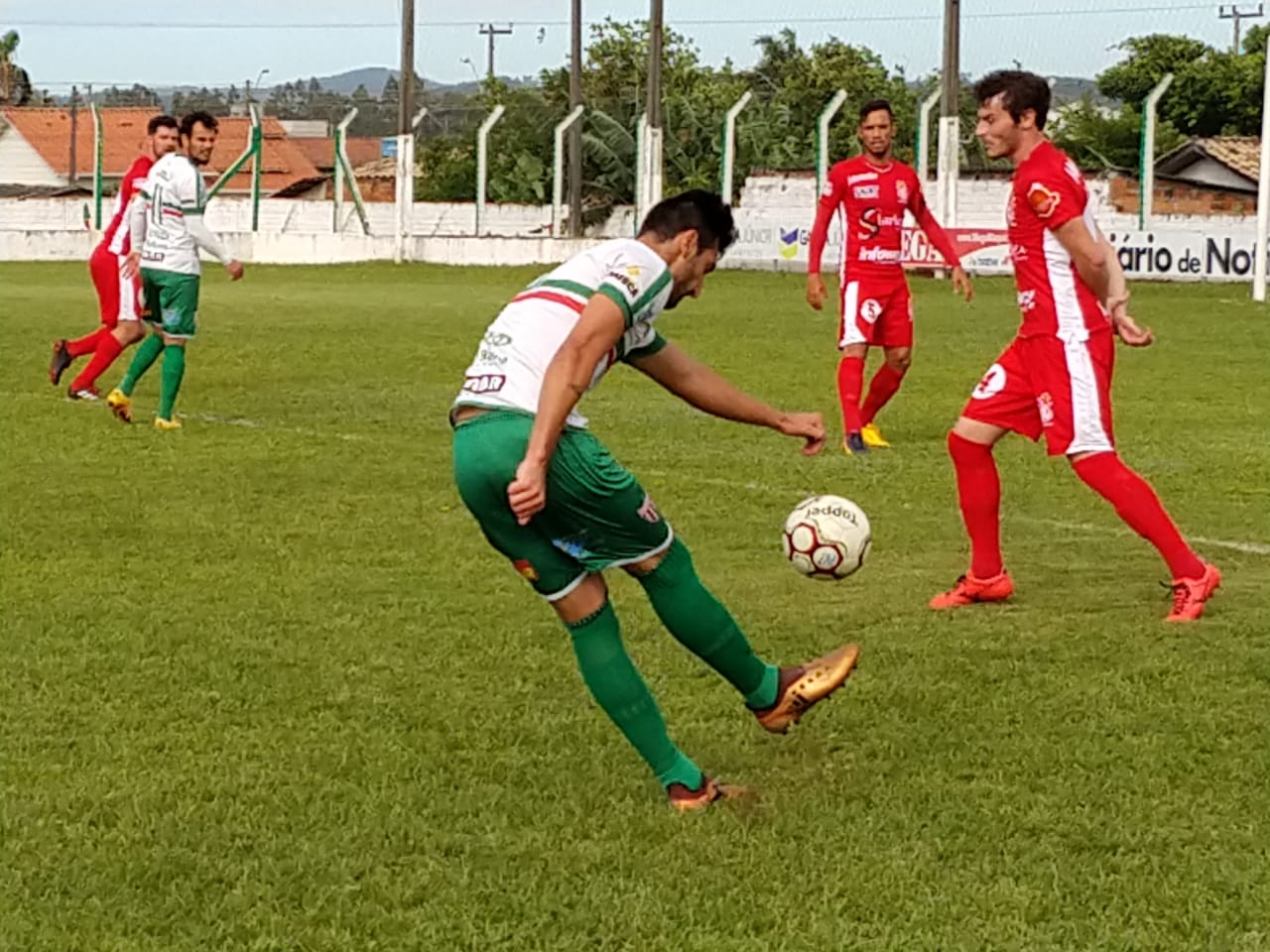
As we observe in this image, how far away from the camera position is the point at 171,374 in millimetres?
13438

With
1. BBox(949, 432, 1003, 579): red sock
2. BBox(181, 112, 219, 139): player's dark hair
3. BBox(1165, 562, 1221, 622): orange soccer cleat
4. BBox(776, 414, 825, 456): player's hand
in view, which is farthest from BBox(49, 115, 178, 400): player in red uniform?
BBox(776, 414, 825, 456): player's hand

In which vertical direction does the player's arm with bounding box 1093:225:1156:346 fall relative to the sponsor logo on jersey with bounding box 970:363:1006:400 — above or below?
above

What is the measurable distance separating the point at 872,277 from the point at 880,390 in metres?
0.70

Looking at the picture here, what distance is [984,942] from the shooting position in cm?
429

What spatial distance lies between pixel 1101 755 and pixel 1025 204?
2622 millimetres

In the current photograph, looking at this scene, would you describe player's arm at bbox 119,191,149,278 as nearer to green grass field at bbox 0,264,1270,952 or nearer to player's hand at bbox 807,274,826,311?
green grass field at bbox 0,264,1270,952

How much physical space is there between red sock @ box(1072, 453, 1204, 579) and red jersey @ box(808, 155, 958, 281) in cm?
505

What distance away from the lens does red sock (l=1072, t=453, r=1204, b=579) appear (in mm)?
7539

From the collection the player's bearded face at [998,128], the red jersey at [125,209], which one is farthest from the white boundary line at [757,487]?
the player's bearded face at [998,128]

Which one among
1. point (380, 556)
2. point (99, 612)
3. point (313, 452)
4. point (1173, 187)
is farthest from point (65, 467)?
point (1173, 187)

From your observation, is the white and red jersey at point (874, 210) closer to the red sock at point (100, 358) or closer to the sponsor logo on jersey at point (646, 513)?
the red sock at point (100, 358)

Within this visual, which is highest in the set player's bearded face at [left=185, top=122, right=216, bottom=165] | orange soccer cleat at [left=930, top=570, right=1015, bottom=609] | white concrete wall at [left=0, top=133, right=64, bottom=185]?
white concrete wall at [left=0, top=133, right=64, bottom=185]

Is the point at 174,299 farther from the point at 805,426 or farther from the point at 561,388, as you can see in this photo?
the point at 561,388

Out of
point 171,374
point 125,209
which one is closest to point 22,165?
point 125,209
